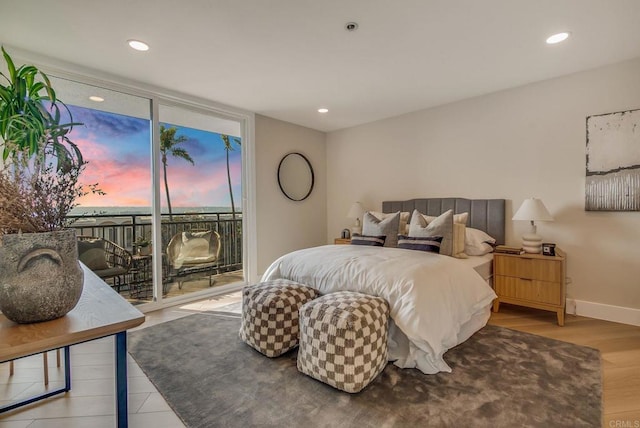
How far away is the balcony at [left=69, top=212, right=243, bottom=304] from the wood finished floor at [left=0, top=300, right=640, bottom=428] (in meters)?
1.09

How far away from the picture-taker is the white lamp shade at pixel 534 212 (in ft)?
9.60

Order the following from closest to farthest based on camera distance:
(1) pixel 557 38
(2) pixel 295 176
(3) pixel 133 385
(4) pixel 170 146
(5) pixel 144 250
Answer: (3) pixel 133 385
(1) pixel 557 38
(5) pixel 144 250
(4) pixel 170 146
(2) pixel 295 176

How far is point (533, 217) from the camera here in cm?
293

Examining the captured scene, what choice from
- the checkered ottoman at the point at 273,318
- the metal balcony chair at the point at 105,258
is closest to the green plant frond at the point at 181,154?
the metal balcony chair at the point at 105,258

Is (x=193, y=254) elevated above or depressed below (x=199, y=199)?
below

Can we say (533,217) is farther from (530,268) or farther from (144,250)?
(144,250)

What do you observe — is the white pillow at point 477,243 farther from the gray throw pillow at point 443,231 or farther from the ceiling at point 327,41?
the ceiling at point 327,41

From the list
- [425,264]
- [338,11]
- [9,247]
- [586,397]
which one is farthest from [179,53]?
[586,397]

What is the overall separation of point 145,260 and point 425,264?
3246 millimetres

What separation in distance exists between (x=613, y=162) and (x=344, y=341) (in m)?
3.14

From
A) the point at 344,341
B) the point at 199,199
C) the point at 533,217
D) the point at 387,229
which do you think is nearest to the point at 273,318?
the point at 344,341

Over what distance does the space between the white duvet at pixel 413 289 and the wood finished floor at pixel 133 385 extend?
821 millimetres

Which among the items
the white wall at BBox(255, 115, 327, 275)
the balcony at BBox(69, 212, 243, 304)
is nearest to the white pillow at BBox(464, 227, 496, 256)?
the white wall at BBox(255, 115, 327, 275)

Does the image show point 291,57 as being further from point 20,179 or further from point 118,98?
point 20,179
